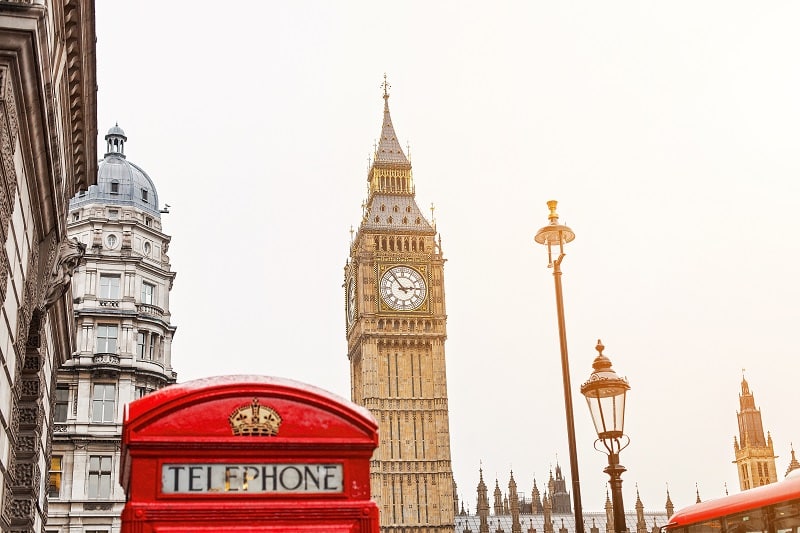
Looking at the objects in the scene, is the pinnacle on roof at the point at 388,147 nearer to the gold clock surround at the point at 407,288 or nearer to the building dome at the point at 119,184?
the gold clock surround at the point at 407,288

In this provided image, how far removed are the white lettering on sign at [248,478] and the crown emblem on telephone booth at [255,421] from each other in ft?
0.55

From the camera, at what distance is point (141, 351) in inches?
1305

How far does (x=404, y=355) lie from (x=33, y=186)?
66239mm

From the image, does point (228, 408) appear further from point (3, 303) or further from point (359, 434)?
point (3, 303)

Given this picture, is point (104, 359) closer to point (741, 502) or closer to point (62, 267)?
point (62, 267)

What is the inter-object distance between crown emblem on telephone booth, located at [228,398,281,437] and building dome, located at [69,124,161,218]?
3071cm

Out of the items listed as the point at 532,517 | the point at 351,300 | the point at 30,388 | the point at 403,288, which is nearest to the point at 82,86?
the point at 30,388

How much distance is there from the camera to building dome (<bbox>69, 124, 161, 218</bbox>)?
34.8 m

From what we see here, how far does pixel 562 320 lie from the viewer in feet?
38.8

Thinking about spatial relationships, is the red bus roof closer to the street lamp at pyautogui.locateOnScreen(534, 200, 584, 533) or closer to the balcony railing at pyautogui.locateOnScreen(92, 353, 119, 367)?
the street lamp at pyautogui.locateOnScreen(534, 200, 584, 533)

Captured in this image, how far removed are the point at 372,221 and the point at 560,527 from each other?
110 feet

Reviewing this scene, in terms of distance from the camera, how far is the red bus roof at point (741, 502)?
46.0ft

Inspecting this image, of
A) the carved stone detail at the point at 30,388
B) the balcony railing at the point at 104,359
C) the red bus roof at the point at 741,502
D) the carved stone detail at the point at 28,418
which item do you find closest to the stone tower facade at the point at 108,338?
the balcony railing at the point at 104,359

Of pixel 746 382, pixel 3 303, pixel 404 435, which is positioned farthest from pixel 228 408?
pixel 746 382
